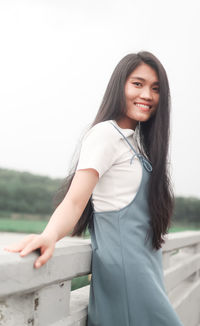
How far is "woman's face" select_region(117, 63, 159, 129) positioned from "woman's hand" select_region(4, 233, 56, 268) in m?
0.79

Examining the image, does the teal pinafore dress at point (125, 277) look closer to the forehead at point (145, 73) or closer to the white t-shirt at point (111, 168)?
the white t-shirt at point (111, 168)

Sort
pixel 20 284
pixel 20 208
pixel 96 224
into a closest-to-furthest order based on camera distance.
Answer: pixel 20 284 < pixel 96 224 < pixel 20 208

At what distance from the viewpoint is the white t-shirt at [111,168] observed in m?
1.60

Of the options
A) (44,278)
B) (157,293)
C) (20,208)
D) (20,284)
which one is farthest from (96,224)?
(20,208)

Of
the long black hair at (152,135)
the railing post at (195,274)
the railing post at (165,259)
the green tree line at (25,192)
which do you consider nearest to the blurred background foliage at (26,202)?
the green tree line at (25,192)

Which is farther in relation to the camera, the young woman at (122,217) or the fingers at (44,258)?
the young woman at (122,217)

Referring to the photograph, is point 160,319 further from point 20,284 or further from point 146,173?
point 20,284

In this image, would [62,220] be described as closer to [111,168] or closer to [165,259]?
[111,168]

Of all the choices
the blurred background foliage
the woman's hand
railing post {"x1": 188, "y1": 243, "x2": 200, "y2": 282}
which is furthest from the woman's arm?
the blurred background foliage

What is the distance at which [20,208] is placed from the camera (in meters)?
20.4

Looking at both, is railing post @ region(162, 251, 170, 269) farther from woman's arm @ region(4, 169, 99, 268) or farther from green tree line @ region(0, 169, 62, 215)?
green tree line @ region(0, 169, 62, 215)

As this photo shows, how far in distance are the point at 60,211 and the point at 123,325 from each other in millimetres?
481

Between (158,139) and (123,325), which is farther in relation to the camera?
(158,139)

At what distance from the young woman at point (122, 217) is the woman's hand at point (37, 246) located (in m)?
0.11
